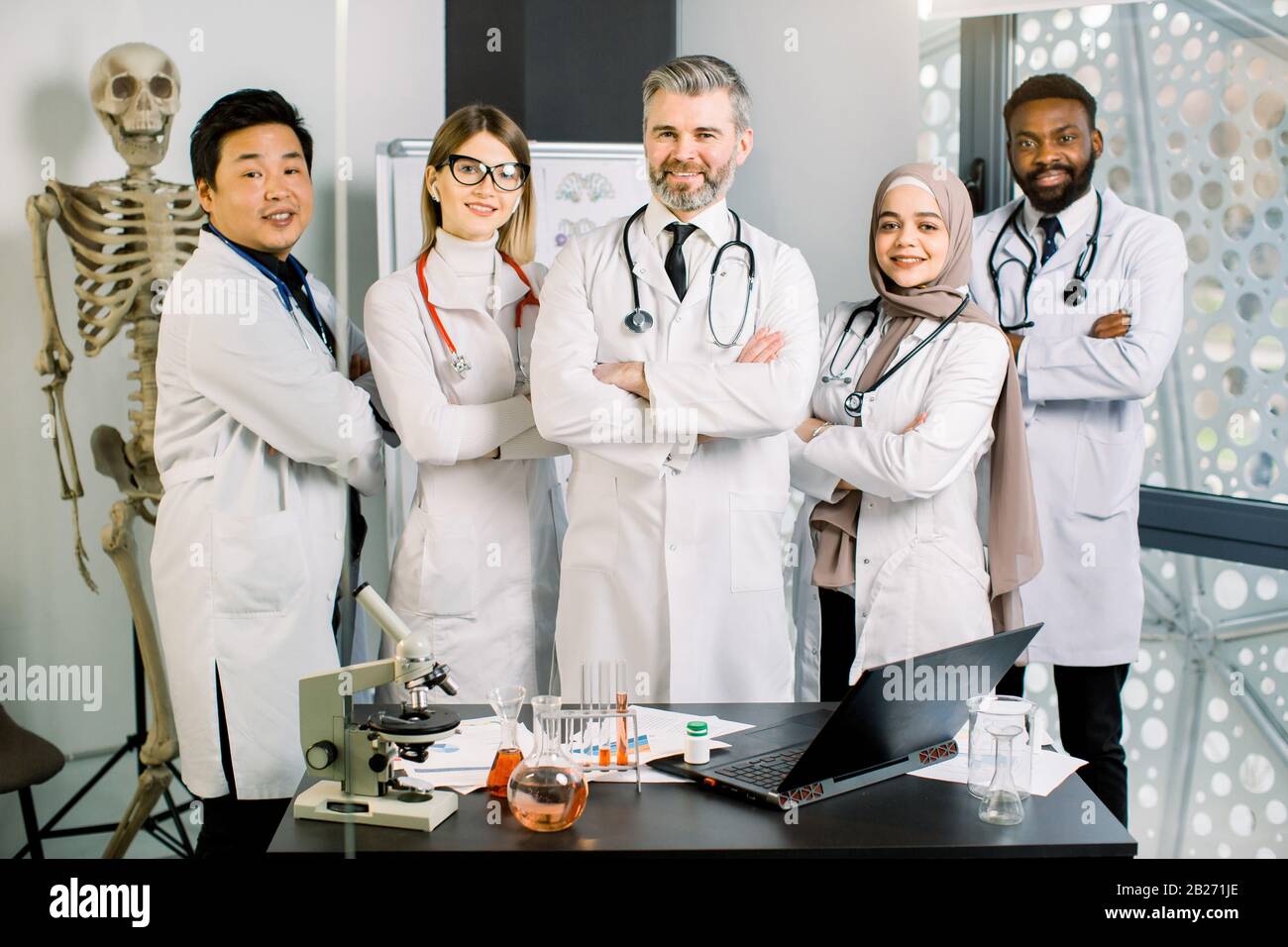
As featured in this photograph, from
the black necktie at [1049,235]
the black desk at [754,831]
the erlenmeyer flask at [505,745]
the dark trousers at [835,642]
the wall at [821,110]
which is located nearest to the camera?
the black desk at [754,831]

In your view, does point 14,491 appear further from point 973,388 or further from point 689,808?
point 973,388

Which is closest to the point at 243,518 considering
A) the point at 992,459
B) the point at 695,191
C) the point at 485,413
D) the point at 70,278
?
the point at 485,413

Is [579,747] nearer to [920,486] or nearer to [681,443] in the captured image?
[681,443]

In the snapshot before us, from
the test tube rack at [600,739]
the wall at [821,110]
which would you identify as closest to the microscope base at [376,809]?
the test tube rack at [600,739]

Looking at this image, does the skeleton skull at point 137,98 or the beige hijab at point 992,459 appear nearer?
the beige hijab at point 992,459

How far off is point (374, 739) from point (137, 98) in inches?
70.2

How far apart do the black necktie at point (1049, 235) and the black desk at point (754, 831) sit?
1592mm

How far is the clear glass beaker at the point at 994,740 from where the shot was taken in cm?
150

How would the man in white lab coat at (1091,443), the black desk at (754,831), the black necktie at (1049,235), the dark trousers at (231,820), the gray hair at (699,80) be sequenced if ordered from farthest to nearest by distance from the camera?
the black necktie at (1049,235) < the man in white lab coat at (1091,443) < the gray hair at (699,80) < the dark trousers at (231,820) < the black desk at (754,831)

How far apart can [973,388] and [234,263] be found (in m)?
1.48

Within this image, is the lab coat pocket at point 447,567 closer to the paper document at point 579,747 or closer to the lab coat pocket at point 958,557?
the paper document at point 579,747

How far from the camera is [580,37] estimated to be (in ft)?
9.82

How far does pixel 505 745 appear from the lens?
58.6 inches

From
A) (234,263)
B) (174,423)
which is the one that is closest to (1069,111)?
(234,263)
